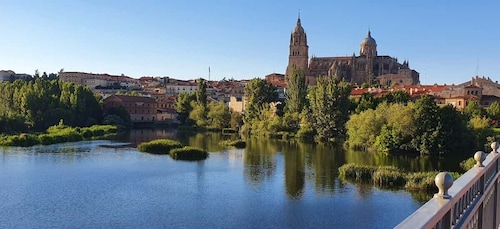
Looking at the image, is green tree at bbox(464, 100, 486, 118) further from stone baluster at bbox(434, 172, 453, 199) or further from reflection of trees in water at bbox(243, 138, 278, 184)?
stone baluster at bbox(434, 172, 453, 199)

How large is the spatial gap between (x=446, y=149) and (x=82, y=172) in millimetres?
21262

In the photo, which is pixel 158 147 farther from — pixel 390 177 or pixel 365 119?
pixel 390 177

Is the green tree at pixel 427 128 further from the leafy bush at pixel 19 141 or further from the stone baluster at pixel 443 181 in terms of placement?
the stone baluster at pixel 443 181

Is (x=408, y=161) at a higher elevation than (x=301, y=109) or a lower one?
lower

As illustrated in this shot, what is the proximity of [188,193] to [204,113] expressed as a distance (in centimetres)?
3824

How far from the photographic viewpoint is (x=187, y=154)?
29141mm

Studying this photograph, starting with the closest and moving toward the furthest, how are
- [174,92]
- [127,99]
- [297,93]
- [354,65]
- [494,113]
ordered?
1. [494,113]
2. [297,93]
3. [127,99]
4. [174,92]
5. [354,65]

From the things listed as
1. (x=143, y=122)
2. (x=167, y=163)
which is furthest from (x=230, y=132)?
(x=167, y=163)

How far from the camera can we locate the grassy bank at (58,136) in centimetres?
3334

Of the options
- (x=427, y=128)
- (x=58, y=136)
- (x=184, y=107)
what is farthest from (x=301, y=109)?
(x=58, y=136)

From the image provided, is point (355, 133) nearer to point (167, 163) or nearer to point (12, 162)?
point (167, 163)

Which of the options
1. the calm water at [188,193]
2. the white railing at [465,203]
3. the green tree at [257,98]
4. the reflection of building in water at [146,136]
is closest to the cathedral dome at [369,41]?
the green tree at [257,98]

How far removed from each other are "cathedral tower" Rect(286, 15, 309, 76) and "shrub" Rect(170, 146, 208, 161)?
6130 centimetres

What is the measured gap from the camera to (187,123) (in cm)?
5781
